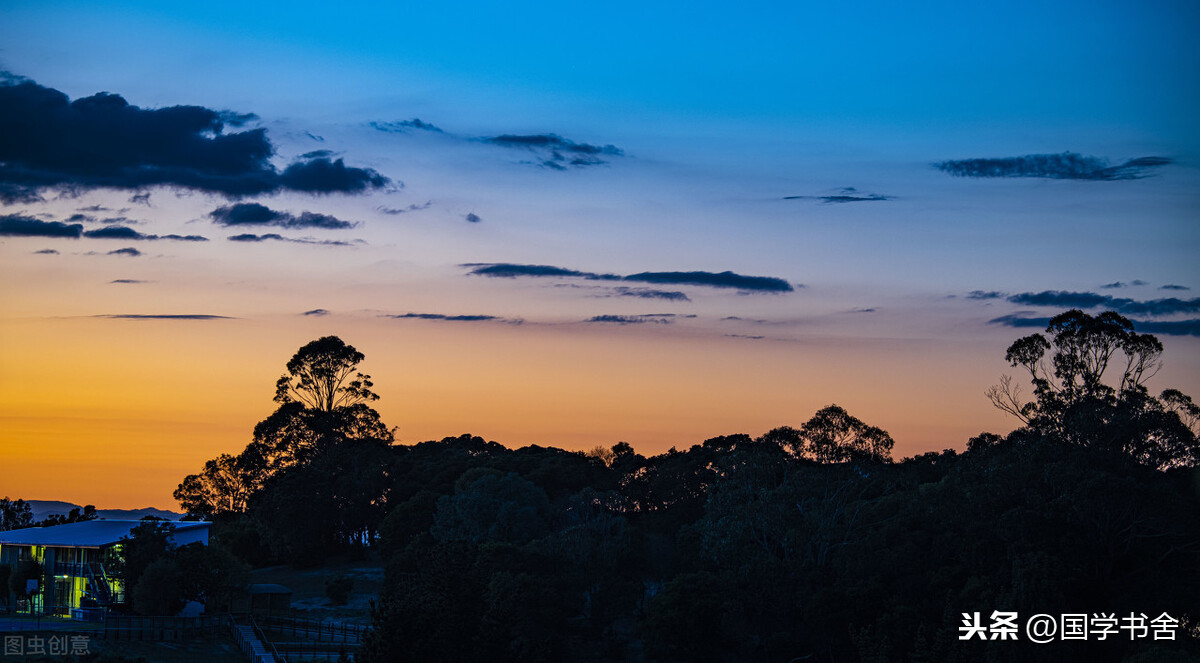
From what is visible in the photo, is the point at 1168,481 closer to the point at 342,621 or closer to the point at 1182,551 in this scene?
the point at 1182,551

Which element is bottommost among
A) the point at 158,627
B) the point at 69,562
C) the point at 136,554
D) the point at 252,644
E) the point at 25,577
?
the point at 252,644

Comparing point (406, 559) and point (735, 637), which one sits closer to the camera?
point (735, 637)

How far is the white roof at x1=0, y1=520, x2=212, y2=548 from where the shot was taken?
70000 millimetres

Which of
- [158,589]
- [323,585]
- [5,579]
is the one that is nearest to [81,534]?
[5,579]

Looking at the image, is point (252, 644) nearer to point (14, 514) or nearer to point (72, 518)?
point (72, 518)

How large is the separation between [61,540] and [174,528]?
665cm

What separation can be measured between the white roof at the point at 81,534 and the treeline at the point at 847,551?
1733 cm

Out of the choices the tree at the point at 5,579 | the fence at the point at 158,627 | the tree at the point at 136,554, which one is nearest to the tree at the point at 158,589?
the tree at the point at 136,554

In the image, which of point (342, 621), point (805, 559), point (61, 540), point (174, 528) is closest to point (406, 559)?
point (342, 621)

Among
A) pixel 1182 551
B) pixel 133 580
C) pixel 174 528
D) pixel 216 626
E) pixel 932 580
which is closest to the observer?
pixel 1182 551

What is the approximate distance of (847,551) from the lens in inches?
2484

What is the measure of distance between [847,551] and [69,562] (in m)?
46.9

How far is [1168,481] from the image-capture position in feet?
188

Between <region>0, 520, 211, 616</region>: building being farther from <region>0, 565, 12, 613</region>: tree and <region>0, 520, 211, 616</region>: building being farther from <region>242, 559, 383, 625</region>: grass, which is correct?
<region>242, 559, 383, 625</region>: grass
